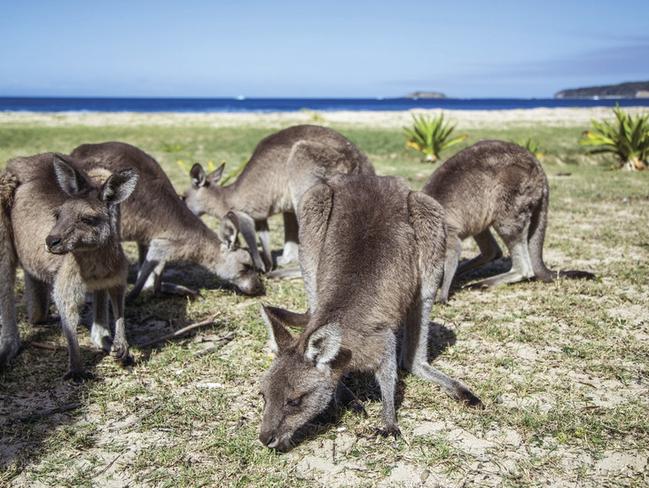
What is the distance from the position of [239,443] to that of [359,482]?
0.59 metres

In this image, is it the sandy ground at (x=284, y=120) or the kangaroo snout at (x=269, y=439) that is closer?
the kangaroo snout at (x=269, y=439)

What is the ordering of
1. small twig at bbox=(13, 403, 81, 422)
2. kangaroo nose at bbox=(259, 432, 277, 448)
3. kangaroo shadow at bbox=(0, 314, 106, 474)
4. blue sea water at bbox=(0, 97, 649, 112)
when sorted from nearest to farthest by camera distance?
kangaroo nose at bbox=(259, 432, 277, 448) < kangaroo shadow at bbox=(0, 314, 106, 474) < small twig at bbox=(13, 403, 81, 422) < blue sea water at bbox=(0, 97, 649, 112)

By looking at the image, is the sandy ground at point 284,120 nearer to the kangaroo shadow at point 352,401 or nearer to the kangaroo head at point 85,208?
the kangaroo head at point 85,208

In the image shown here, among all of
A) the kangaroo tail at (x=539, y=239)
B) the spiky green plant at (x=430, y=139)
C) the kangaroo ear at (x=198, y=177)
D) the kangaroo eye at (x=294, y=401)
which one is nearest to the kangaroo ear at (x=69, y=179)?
the kangaroo eye at (x=294, y=401)

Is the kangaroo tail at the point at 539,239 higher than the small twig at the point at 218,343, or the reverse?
the kangaroo tail at the point at 539,239

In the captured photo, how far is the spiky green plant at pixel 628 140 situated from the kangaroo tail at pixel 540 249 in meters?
7.50

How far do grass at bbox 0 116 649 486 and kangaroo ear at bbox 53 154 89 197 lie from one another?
106 centimetres

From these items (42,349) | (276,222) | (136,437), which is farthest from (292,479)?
(276,222)

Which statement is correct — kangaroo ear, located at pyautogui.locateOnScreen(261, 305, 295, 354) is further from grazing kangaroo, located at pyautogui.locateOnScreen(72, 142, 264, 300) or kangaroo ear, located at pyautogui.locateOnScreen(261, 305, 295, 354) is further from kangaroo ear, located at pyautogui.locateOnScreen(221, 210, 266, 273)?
kangaroo ear, located at pyautogui.locateOnScreen(221, 210, 266, 273)

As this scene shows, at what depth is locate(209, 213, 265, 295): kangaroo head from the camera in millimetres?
4902

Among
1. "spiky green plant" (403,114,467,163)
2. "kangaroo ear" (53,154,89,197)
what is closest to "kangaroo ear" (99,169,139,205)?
"kangaroo ear" (53,154,89,197)

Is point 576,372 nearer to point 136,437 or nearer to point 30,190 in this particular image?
point 136,437

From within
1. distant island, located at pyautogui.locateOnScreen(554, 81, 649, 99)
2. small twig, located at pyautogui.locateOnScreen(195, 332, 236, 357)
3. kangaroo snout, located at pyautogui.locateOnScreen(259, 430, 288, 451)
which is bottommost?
small twig, located at pyautogui.locateOnScreen(195, 332, 236, 357)

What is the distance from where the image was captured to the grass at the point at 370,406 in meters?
2.45
